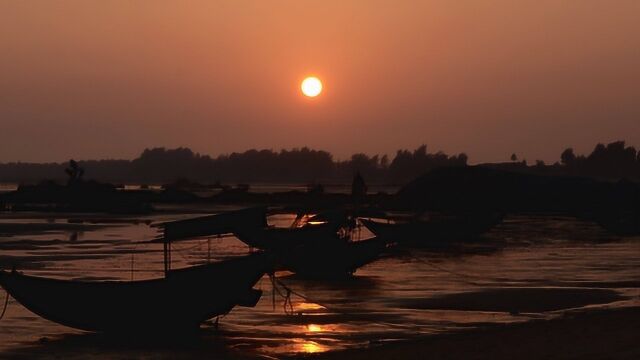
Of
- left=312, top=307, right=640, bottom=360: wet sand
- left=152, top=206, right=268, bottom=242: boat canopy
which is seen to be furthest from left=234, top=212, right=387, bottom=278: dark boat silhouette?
left=312, top=307, right=640, bottom=360: wet sand

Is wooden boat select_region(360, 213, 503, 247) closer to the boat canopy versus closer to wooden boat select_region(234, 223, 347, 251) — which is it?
wooden boat select_region(234, 223, 347, 251)

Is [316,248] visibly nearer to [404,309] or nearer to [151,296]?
[404,309]

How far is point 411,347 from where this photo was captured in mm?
18734

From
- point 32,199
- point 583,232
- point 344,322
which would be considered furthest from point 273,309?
point 32,199

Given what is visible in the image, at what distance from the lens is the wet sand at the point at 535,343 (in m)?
16.8

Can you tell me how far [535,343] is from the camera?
18.0m

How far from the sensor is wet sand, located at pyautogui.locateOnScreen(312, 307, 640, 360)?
16.8 m

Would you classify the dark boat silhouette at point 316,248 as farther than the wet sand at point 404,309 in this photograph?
Yes

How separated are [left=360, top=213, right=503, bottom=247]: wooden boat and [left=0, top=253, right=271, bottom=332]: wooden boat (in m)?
24.0

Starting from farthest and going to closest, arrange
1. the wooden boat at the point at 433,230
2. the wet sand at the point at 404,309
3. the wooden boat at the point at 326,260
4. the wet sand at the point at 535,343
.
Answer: the wooden boat at the point at 433,230
the wooden boat at the point at 326,260
the wet sand at the point at 404,309
the wet sand at the point at 535,343

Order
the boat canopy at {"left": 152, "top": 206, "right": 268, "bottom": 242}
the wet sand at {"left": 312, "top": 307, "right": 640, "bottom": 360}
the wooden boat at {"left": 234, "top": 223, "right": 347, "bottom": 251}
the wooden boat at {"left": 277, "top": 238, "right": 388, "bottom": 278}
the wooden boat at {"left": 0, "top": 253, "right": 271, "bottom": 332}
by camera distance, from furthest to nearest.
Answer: the wooden boat at {"left": 234, "top": 223, "right": 347, "bottom": 251} → the wooden boat at {"left": 277, "top": 238, "right": 388, "bottom": 278} → the boat canopy at {"left": 152, "top": 206, "right": 268, "bottom": 242} → the wooden boat at {"left": 0, "top": 253, "right": 271, "bottom": 332} → the wet sand at {"left": 312, "top": 307, "right": 640, "bottom": 360}

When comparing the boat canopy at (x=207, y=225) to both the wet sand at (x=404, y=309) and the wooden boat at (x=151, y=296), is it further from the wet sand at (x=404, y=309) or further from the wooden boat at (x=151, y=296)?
the wet sand at (x=404, y=309)

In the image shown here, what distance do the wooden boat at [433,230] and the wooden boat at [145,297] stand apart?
24.0 metres

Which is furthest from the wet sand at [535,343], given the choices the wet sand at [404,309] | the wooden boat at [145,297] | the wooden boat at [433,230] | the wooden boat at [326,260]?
the wooden boat at [433,230]
